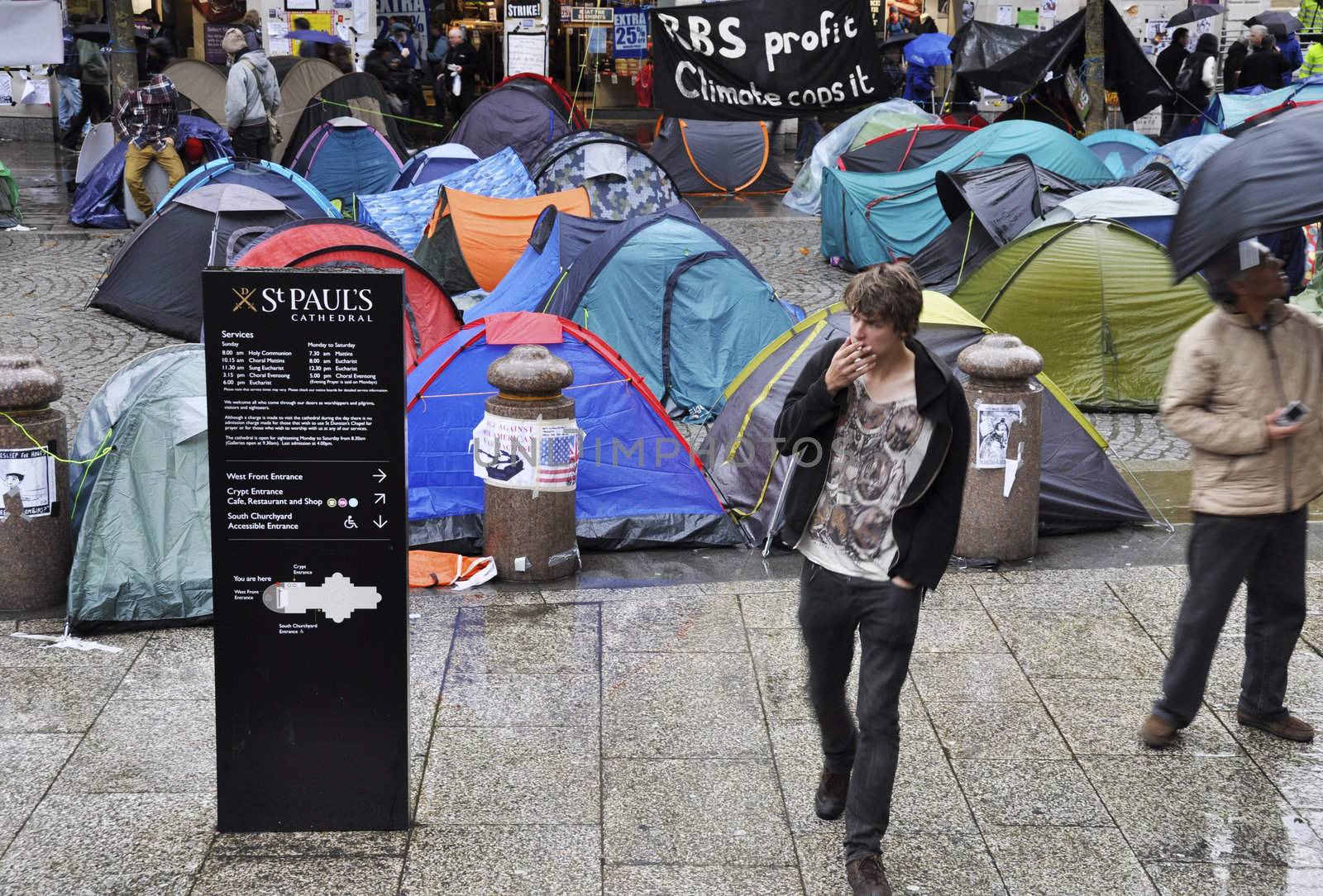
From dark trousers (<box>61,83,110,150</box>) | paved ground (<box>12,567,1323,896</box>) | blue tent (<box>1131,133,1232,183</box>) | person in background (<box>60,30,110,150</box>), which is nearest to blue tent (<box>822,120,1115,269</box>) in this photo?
blue tent (<box>1131,133,1232,183</box>)

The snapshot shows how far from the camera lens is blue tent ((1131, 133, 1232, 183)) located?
14648 millimetres

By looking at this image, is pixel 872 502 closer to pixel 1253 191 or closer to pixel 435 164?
pixel 1253 191

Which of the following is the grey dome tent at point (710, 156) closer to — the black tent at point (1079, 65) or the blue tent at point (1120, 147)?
the black tent at point (1079, 65)

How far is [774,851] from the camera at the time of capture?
432 centimetres

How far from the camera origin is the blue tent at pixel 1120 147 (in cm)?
1587

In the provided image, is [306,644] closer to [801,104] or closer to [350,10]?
[801,104]

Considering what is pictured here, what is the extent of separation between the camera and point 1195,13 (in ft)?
78.9

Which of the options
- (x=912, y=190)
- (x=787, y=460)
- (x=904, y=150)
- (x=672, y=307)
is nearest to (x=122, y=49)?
(x=904, y=150)

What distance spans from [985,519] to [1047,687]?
1.62 metres

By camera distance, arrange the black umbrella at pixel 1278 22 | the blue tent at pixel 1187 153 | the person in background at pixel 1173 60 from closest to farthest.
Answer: the blue tent at pixel 1187 153, the person in background at pixel 1173 60, the black umbrella at pixel 1278 22

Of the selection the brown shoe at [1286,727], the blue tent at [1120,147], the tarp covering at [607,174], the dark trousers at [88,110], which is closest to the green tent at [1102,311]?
the tarp covering at [607,174]

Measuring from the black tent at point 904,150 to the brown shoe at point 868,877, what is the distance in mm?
13077

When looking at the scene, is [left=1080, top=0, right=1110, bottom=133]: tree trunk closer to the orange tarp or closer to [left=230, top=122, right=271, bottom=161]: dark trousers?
the orange tarp

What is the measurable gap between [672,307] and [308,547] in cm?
611
